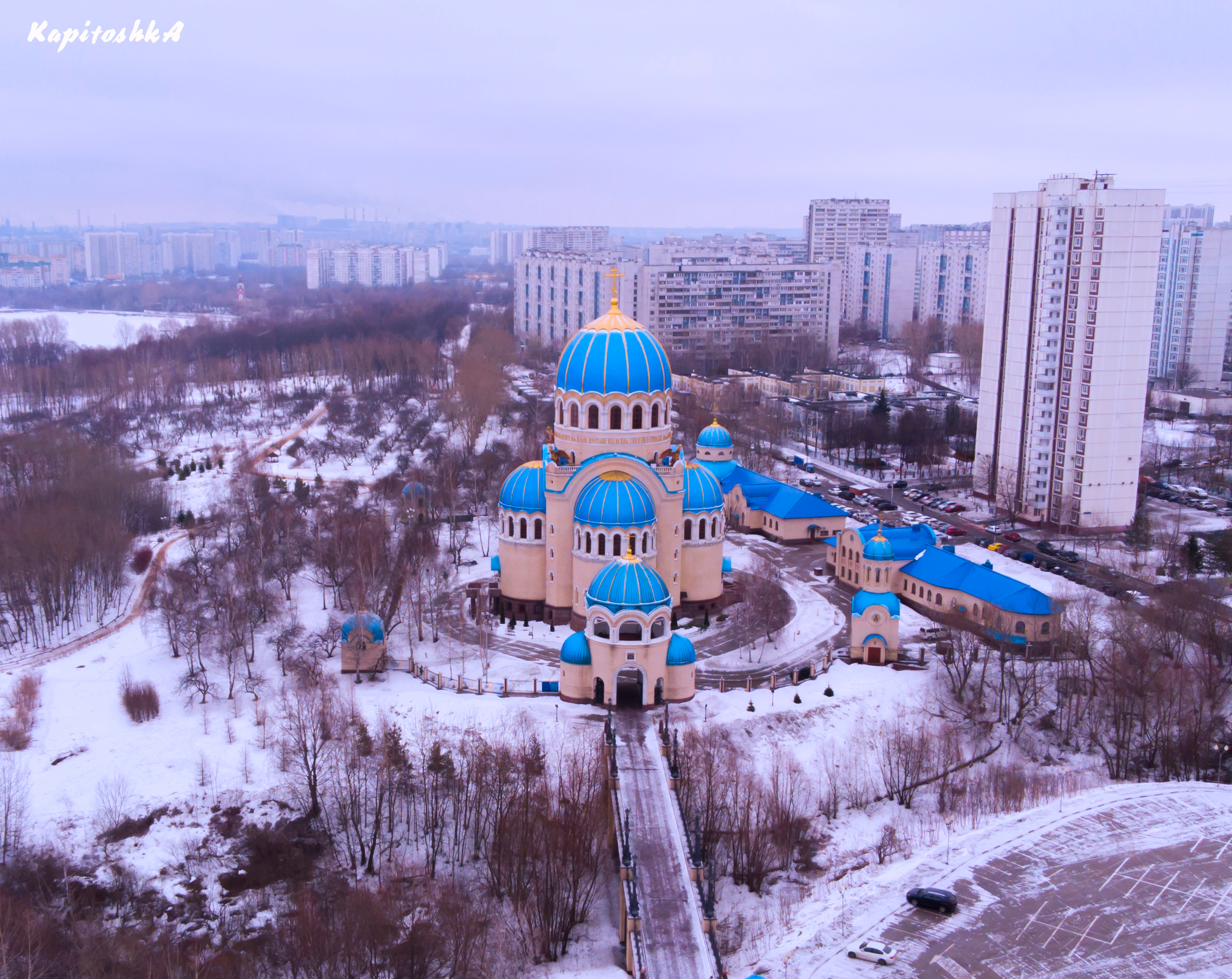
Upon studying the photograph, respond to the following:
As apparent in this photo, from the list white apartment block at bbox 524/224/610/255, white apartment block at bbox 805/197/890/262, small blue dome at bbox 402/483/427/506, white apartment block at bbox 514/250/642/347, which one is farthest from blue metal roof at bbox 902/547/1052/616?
white apartment block at bbox 524/224/610/255

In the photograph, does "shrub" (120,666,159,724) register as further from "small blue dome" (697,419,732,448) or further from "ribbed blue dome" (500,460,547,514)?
"small blue dome" (697,419,732,448)

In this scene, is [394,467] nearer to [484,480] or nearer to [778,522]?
[484,480]

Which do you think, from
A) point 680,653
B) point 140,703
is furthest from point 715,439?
point 140,703

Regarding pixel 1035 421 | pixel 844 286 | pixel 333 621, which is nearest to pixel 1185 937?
pixel 333 621

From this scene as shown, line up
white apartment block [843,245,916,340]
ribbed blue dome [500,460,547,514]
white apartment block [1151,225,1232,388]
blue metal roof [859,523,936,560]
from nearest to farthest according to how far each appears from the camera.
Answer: ribbed blue dome [500,460,547,514], blue metal roof [859,523,936,560], white apartment block [1151,225,1232,388], white apartment block [843,245,916,340]

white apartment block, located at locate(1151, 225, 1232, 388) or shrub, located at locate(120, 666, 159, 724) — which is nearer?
shrub, located at locate(120, 666, 159, 724)
